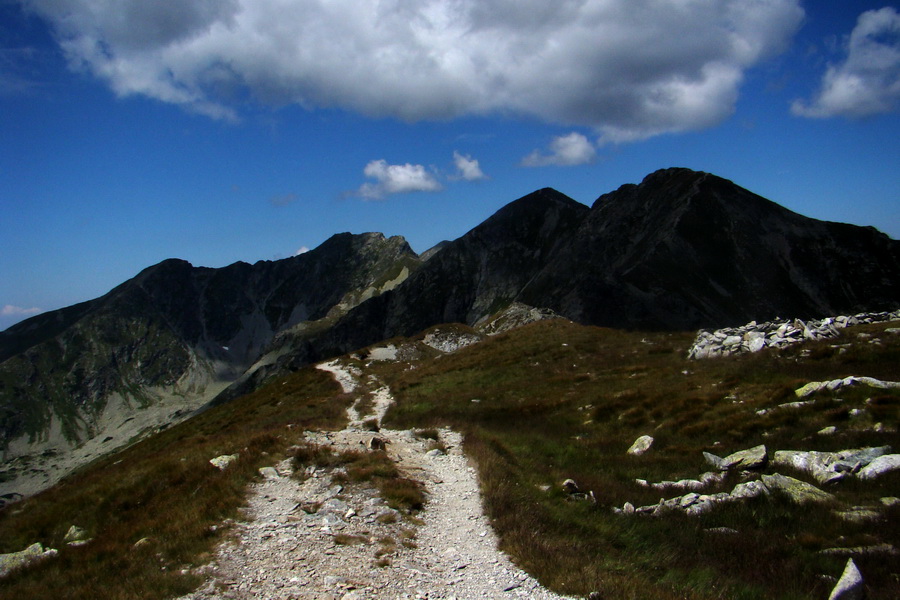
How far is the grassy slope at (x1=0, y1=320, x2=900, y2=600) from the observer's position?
9367mm

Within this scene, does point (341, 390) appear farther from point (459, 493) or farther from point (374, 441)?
point (459, 493)

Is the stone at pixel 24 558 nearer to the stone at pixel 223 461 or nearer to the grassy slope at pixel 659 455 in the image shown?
the stone at pixel 223 461

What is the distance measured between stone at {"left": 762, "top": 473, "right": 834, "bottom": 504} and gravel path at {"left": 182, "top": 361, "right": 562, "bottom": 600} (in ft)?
23.1

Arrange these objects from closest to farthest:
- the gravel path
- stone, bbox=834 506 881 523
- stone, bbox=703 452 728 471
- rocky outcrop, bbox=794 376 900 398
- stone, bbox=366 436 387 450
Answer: the gravel path → stone, bbox=834 506 881 523 → stone, bbox=703 452 728 471 → rocky outcrop, bbox=794 376 900 398 → stone, bbox=366 436 387 450

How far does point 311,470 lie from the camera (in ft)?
52.7

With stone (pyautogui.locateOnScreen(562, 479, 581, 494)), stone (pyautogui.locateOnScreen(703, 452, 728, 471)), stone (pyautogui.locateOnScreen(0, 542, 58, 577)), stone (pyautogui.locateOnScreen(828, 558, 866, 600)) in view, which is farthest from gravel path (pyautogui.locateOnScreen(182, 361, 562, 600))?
stone (pyautogui.locateOnScreen(703, 452, 728, 471))

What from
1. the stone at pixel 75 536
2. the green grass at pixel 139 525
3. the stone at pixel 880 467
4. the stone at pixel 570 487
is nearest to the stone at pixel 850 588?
the stone at pixel 880 467

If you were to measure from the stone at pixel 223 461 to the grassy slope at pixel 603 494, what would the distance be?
443 millimetres

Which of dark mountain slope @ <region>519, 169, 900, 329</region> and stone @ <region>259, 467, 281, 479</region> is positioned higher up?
dark mountain slope @ <region>519, 169, 900, 329</region>

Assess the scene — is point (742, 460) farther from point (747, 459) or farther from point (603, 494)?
point (603, 494)

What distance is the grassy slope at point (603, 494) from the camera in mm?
9367

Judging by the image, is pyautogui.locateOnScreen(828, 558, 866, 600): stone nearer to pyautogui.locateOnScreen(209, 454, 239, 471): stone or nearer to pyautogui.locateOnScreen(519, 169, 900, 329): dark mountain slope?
pyautogui.locateOnScreen(209, 454, 239, 471): stone

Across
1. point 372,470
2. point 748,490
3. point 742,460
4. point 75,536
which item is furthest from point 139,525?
point 742,460

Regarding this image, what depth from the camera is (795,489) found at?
12133mm
